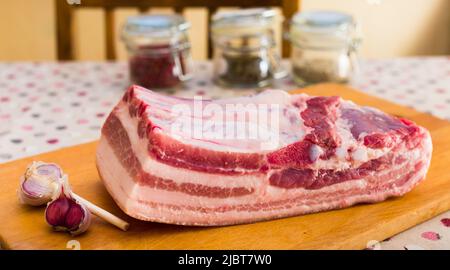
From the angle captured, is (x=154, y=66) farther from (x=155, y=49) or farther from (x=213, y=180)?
(x=213, y=180)

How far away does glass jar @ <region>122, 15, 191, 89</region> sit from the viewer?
2.41 metres

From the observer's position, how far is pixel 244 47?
2.42 meters

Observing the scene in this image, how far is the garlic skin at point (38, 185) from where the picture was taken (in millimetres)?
1496

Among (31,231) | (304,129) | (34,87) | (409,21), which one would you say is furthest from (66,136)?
(409,21)

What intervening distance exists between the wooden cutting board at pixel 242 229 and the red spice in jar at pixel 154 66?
2.65 feet

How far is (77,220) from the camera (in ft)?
4.58

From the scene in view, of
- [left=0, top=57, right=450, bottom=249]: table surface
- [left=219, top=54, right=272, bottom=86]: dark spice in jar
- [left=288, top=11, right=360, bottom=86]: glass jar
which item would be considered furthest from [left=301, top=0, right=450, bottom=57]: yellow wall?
[left=219, top=54, right=272, bottom=86]: dark spice in jar

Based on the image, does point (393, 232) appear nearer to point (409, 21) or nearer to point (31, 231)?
point (31, 231)

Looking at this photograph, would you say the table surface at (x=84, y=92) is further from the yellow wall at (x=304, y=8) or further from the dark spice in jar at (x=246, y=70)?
the yellow wall at (x=304, y=8)

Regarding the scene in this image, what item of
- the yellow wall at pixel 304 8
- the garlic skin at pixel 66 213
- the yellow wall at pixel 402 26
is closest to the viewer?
the garlic skin at pixel 66 213

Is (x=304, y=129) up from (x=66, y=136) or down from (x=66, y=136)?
up

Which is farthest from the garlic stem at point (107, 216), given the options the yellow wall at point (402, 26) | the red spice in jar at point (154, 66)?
the yellow wall at point (402, 26)

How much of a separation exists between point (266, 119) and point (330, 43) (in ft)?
2.95

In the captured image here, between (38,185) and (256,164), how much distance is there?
491mm
